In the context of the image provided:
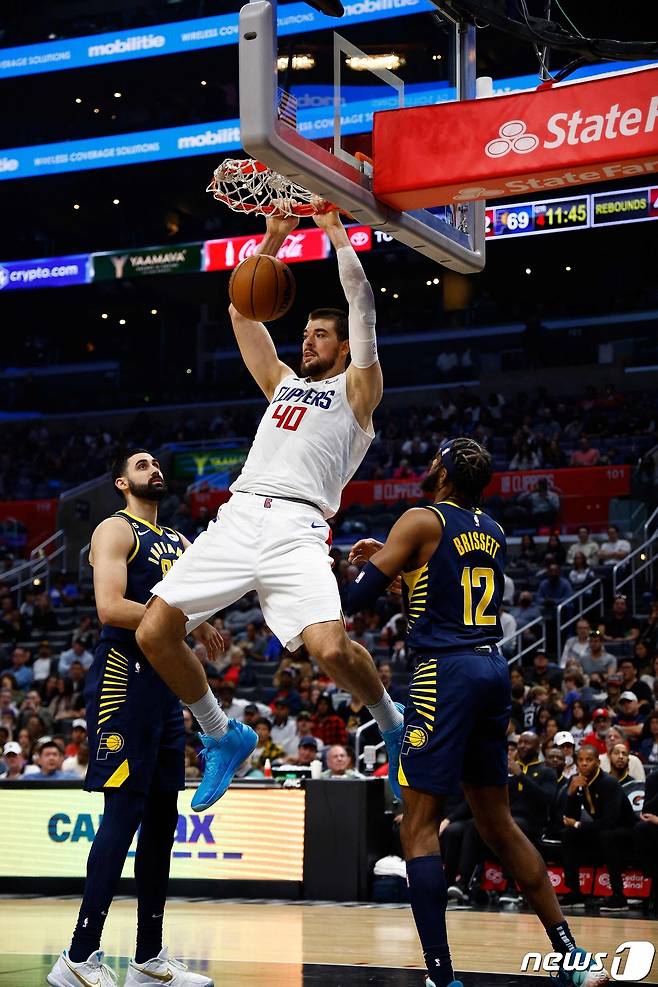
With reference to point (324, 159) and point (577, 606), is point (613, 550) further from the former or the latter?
point (324, 159)

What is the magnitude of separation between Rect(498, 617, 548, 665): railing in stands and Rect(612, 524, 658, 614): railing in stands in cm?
133

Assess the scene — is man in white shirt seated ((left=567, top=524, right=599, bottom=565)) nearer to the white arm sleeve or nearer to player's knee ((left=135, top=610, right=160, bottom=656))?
the white arm sleeve

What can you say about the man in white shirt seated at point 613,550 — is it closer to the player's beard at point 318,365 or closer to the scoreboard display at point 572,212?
the scoreboard display at point 572,212

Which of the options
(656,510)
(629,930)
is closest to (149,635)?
(629,930)

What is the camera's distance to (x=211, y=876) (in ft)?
37.2

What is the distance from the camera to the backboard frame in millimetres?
5273

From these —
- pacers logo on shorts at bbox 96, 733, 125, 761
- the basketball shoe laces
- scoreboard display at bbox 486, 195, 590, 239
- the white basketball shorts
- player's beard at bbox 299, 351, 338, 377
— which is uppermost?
scoreboard display at bbox 486, 195, 590, 239

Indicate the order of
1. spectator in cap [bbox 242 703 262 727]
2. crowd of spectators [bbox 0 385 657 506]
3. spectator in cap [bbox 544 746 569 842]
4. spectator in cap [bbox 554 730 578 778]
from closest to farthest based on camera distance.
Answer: spectator in cap [bbox 544 746 569 842] → spectator in cap [bbox 554 730 578 778] → spectator in cap [bbox 242 703 262 727] → crowd of spectators [bbox 0 385 657 506]

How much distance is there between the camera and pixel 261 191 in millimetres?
6047

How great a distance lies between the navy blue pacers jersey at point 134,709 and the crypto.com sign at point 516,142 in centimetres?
211

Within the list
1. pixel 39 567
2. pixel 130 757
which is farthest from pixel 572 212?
pixel 130 757

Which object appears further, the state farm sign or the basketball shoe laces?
the state farm sign

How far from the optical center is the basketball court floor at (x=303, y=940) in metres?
5.82

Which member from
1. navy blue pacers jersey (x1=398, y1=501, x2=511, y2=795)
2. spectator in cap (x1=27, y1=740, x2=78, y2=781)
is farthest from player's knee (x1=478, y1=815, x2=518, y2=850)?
spectator in cap (x1=27, y1=740, x2=78, y2=781)
